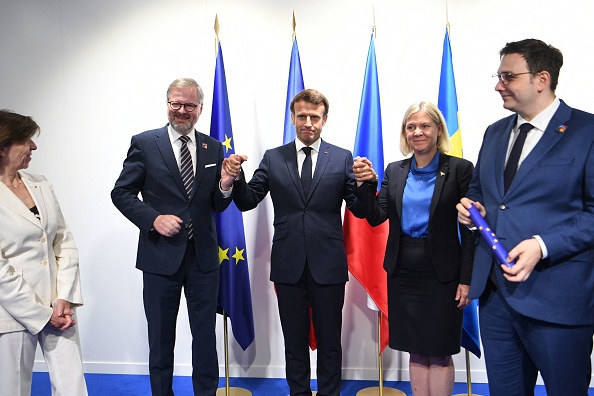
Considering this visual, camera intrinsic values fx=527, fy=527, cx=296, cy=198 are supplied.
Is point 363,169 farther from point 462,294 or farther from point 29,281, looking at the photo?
point 29,281

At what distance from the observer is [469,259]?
2447 mm

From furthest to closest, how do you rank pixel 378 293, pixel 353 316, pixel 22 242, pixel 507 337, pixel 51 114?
pixel 51 114 < pixel 353 316 < pixel 378 293 < pixel 22 242 < pixel 507 337

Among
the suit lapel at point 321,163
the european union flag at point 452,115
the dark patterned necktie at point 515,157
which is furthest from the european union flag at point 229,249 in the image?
the dark patterned necktie at point 515,157

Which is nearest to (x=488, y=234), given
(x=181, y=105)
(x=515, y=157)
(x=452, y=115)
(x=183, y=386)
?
(x=515, y=157)

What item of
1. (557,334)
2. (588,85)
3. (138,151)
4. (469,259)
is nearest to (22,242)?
(138,151)

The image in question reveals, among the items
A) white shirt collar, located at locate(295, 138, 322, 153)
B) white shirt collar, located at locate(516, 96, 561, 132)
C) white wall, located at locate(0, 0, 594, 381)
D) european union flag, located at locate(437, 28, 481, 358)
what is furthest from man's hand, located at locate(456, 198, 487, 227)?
white wall, located at locate(0, 0, 594, 381)

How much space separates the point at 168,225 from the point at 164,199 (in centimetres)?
24

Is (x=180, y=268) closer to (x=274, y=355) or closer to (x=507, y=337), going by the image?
(x=274, y=355)

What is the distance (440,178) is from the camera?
257 centimetres

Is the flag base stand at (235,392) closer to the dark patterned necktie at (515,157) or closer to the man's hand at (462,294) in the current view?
the man's hand at (462,294)

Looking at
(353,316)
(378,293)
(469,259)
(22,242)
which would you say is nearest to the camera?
(22,242)

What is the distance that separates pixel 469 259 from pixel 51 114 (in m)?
3.30

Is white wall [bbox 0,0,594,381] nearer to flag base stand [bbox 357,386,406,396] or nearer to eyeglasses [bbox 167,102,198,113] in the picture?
flag base stand [bbox 357,386,406,396]

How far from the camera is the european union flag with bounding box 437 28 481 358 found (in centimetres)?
323
